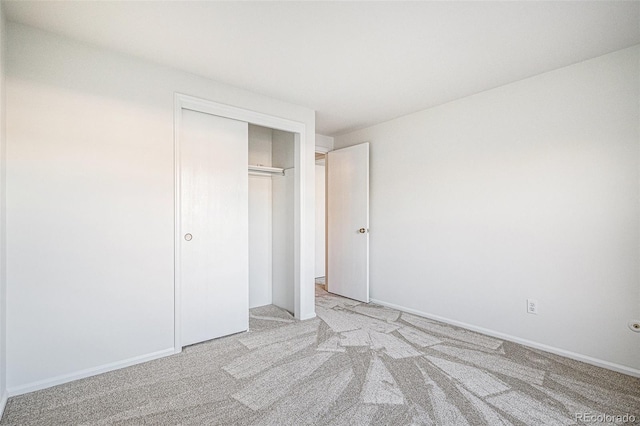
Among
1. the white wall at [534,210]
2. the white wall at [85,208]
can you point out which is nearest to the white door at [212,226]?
the white wall at [85,208]

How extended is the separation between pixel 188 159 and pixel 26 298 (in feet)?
4.95

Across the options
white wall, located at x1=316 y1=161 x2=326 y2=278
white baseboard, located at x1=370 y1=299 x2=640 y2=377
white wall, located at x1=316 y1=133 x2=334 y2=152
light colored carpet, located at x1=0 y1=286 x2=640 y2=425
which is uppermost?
white wall, located at x1=316 y1=133 x2=334 y2=152

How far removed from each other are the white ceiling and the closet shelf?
1.00m

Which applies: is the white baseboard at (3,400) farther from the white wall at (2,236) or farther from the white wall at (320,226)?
the white wall at (320,226)

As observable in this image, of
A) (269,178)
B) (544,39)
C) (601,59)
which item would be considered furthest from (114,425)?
(601,59)

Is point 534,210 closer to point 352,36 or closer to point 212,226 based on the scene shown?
point 352,36

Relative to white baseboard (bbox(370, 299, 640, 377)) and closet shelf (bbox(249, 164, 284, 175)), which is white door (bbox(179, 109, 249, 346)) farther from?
white baseboard (bbox(370, 299, 640, 377))

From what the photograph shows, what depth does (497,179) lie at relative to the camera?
9.78 feet

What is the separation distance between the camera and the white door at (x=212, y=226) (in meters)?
2.76

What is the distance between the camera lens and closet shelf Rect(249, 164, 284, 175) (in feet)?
12.0

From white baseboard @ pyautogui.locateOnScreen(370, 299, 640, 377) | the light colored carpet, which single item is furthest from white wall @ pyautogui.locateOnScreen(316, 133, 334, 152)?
the light colored carpet

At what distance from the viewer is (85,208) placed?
2.21 metres

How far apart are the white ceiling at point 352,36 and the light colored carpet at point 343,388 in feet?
8.02

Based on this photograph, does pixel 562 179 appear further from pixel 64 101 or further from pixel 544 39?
pixel 64 101
